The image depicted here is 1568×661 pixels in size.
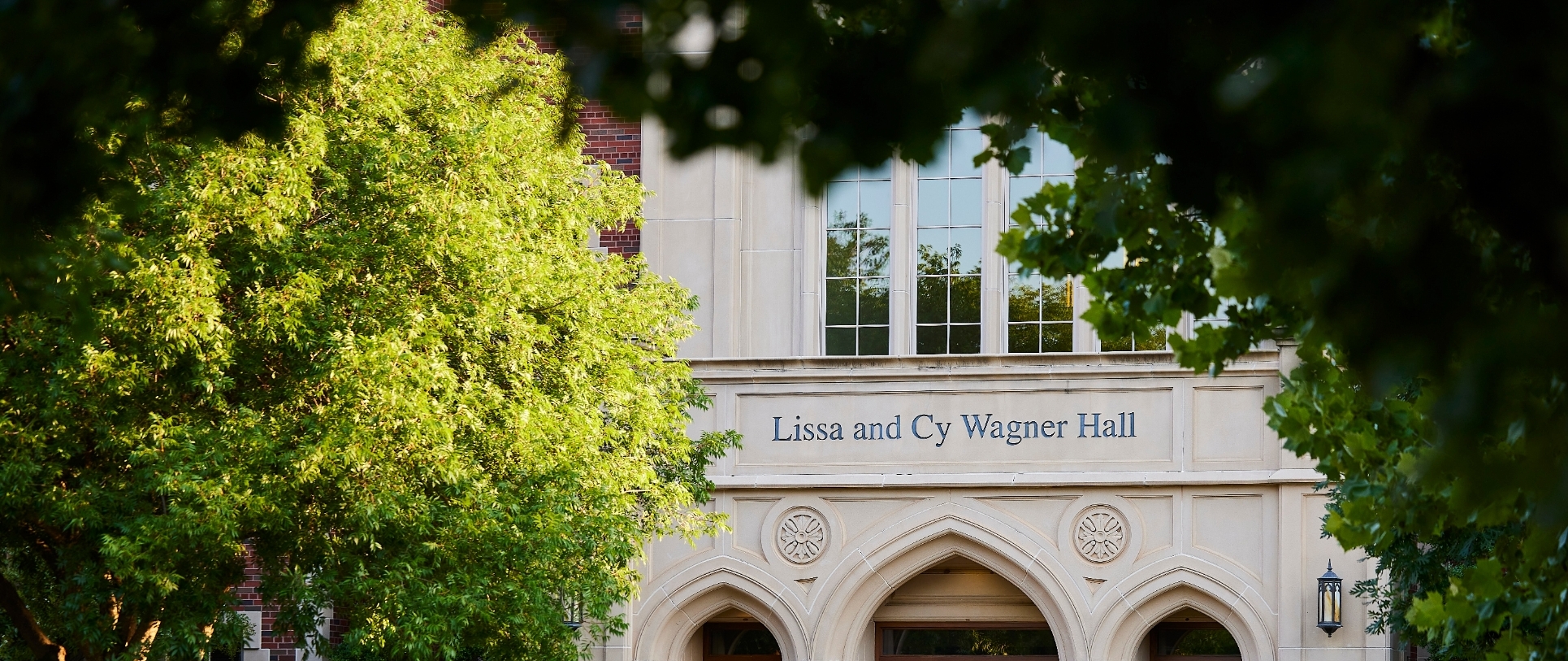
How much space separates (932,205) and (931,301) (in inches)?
33.3

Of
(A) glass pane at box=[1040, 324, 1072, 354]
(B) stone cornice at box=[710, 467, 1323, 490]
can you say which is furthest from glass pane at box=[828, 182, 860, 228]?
(B) stone cornice at box=[710, 467, 1323, 490]

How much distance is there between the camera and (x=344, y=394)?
29.0 feet

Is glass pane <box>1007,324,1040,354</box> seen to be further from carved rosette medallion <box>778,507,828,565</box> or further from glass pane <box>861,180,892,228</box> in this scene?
carved rosette medallion <box>778,507,828,565</box>

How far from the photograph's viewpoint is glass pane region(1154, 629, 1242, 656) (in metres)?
14.1

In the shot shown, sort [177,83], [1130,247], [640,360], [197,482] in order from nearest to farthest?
[177,83]
[1130,247]
[197,482]
[640,360]

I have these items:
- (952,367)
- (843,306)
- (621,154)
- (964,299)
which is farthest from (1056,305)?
(621,154)

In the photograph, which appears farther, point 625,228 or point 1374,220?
point 625,228

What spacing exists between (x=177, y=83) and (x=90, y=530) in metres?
6.96

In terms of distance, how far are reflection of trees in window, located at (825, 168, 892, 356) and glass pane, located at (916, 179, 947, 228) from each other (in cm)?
28

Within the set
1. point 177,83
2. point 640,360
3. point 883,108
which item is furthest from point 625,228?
point 883,108

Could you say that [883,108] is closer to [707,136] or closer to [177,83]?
[707,136]

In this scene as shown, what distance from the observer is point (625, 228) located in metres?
14.9

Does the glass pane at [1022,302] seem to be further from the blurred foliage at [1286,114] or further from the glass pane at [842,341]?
the blurred foliage at [1286,114]

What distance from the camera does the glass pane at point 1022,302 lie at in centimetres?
Answer: 1410
